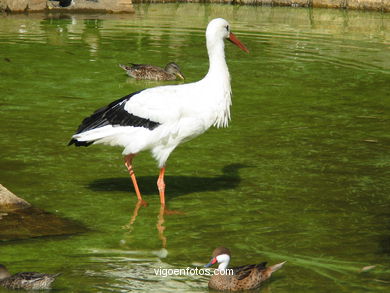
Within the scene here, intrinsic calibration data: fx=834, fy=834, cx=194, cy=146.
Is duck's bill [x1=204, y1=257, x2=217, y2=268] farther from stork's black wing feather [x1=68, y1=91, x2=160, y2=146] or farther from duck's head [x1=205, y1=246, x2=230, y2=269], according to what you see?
stork's black wing feather [x1=68, y1=91, x2=160, y2=146]

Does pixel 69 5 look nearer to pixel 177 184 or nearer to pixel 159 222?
pixel 177 184

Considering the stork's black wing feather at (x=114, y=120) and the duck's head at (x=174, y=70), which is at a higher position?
the stork's black wing feather at (x=114, y=120)

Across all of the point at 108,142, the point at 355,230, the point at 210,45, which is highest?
the point at 210,45

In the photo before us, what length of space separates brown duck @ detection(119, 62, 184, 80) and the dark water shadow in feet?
18.6

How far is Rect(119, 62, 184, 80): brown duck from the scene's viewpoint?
15.9 meters

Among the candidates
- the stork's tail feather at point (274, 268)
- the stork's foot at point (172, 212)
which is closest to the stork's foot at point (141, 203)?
the stork's foot at point (172, 212)

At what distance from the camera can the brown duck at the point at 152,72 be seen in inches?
626

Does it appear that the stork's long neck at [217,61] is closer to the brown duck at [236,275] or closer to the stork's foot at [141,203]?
the stork's foot at [141,203]

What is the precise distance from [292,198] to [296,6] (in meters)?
19.8

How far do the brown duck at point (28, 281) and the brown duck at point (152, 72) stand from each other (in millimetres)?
9404

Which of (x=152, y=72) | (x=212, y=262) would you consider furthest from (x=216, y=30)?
(x=152, y=72)

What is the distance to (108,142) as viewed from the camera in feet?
31.2

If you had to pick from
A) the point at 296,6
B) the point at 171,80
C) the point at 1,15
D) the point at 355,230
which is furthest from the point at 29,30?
the point at 355,230

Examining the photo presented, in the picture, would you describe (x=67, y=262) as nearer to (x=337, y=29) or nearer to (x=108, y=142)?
(x=108, y=142)
